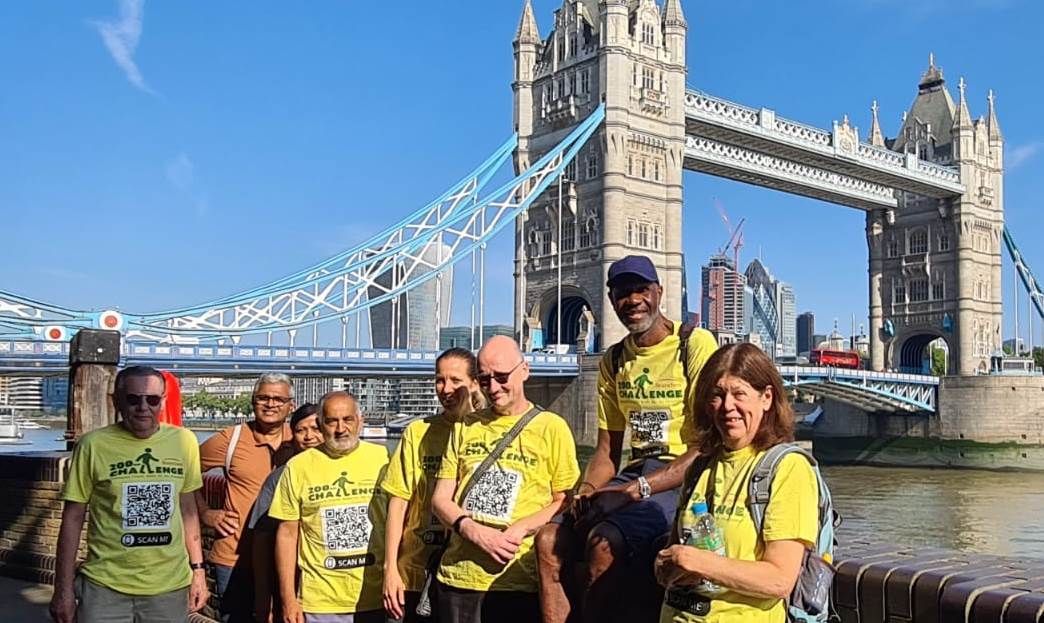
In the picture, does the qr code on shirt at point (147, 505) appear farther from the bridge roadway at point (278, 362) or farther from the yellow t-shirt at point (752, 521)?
the bridge roadway at point (278, 362)

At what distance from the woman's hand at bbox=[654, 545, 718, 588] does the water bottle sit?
25mm

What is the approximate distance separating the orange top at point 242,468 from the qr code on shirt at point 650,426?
56.8 inches

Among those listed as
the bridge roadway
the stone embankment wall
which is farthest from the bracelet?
the bridge roadway

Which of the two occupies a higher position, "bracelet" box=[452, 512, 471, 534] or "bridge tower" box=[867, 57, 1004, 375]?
"bridge tower" box=[867, 57, 1004, 375]

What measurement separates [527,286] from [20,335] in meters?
15.3

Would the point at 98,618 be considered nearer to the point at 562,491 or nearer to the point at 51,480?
the point at 562,491

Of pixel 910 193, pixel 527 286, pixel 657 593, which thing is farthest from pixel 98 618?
pixel 910 193

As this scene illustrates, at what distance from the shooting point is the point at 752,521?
6.53ft

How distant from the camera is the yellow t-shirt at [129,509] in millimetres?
3018

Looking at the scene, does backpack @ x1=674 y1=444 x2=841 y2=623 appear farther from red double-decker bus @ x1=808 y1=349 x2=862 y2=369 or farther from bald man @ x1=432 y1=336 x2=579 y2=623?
red double-decker bus @ x1=808 y1=349 x2=862 y2=369

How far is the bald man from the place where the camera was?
275 cm

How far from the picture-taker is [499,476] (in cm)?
276

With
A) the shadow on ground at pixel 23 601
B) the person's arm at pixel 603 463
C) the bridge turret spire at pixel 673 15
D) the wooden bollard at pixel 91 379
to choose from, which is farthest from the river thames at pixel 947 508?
the bridge turret spire at pixel 673 15

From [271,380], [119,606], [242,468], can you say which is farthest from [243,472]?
[119,606]
